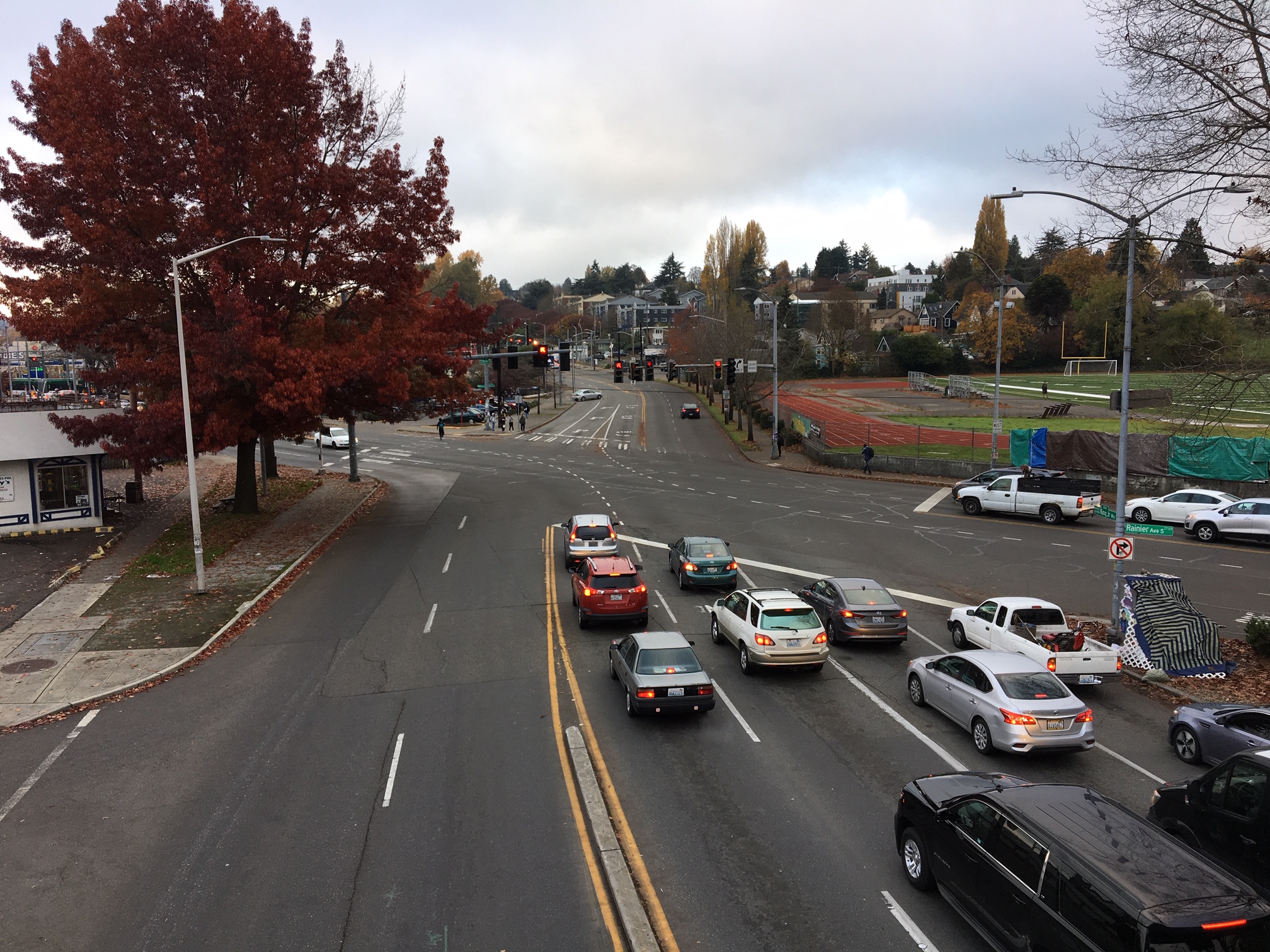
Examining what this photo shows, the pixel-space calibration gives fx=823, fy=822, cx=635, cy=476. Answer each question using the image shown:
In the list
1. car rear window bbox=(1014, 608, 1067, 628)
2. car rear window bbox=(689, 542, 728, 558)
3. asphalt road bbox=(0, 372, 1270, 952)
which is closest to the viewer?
asphalt road bbox=(0, 372, 1270, 952)

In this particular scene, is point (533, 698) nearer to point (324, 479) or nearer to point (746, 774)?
point (746, 774)

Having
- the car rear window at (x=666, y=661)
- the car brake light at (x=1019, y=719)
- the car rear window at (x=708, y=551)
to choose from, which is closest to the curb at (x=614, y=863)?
the car rear window at (x=666, y=661)

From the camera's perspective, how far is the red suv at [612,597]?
18016 millimetres

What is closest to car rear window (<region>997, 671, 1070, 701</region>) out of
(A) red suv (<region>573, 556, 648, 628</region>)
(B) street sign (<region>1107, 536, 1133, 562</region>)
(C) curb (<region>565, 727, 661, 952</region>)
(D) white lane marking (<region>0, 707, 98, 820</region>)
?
(B) street sign (<region>1107, 536, 1133, 562</region>)

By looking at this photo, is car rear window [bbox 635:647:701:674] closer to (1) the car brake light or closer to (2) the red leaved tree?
(1) the car brake light

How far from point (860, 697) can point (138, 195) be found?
2659 centimetres

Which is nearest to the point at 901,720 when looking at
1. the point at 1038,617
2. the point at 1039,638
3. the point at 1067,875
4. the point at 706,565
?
the point at 1039,638

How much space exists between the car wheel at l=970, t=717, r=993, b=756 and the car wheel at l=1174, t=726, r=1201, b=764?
2.80m

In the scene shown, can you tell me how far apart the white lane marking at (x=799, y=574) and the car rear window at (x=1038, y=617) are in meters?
3.55

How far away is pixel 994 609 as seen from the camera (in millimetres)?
16219

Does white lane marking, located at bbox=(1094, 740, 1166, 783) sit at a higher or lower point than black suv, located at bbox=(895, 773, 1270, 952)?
lower

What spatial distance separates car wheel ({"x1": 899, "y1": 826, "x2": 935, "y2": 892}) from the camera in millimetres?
8445

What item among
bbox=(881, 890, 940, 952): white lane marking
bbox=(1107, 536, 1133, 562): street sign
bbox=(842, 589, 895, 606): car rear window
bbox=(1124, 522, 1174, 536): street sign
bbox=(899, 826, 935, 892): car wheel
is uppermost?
bbox=(1124, 522, 1174, 536): street sign

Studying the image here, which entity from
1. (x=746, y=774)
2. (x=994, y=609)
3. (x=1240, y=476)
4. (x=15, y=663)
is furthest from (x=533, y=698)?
(x=1240, y=476)
